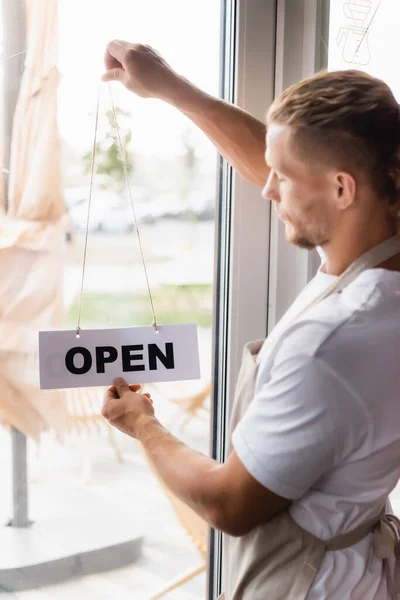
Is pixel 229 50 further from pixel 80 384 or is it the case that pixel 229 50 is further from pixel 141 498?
pixel 141 498

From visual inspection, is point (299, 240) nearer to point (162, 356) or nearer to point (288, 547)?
point (162, 356)

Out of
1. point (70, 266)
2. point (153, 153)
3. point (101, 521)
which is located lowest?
point (101, 521)

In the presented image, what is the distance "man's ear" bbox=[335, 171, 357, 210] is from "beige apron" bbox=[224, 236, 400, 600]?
0.25ft

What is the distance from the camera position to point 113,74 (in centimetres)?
119

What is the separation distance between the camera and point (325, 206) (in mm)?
922

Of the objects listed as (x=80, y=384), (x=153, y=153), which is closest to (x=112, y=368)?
(x=80, y=384)

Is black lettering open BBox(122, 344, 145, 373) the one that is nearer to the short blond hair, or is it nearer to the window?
the window

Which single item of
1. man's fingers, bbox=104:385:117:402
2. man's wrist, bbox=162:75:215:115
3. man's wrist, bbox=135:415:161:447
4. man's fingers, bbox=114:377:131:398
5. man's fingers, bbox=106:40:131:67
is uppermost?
man's fingers, bbox=106:40:131:67

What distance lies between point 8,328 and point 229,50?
0.67 metres

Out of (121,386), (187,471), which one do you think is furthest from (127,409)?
(187,471)

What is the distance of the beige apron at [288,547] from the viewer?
0.95 m

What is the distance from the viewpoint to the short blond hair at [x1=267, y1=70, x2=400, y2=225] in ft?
2.92

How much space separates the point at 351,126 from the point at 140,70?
426mm

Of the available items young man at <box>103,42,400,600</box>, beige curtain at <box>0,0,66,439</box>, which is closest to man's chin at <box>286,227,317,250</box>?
young man at <box>103,42,400,600</box>
